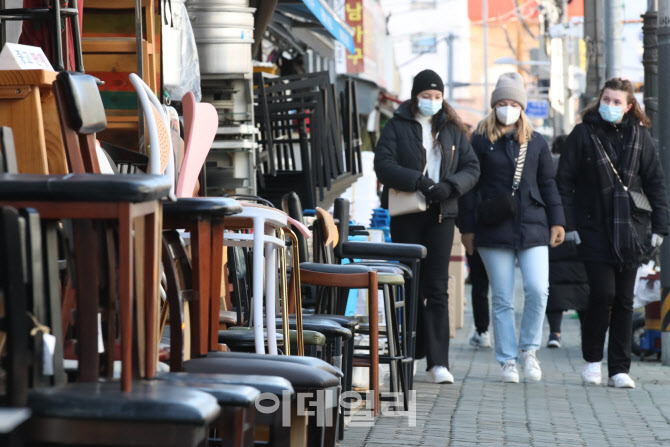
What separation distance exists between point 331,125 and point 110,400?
8782 mm

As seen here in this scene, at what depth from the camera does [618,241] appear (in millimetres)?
8469

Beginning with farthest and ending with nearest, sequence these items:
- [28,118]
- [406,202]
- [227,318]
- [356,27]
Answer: [356,27] → [406,202] → [227,318] → [28,118]

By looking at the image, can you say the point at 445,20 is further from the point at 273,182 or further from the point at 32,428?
the point at 32,428

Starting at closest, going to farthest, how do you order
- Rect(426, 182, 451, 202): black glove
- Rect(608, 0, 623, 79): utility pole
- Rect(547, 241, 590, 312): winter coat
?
1. Rect(426, 182, 451, 202): black glove
2. Rect(547, 241, 590, 312): winter coat
3. Rect(608, 0, 623, 79): utility pole

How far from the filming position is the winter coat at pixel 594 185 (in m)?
8.61

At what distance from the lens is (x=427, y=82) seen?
8.40 metres

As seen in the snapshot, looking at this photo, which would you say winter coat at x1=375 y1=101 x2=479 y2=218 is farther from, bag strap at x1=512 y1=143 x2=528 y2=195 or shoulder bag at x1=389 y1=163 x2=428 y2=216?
bag strap at x1=512 y1=143 x2=528 y2=195

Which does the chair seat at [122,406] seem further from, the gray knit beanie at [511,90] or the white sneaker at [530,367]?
the gray knit beanie at [511,90]

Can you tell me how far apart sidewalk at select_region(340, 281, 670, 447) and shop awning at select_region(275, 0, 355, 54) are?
10.8 feet

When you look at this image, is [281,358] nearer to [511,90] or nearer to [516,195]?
[516,195]

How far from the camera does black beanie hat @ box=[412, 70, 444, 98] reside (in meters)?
8.39

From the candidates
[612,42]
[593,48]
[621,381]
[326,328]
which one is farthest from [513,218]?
[593,48]

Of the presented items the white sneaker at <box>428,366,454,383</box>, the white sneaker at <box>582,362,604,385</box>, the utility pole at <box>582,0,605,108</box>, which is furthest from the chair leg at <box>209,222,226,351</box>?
the utility pole at <box>582,0,605,108</box>

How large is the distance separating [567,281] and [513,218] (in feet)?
12.9
